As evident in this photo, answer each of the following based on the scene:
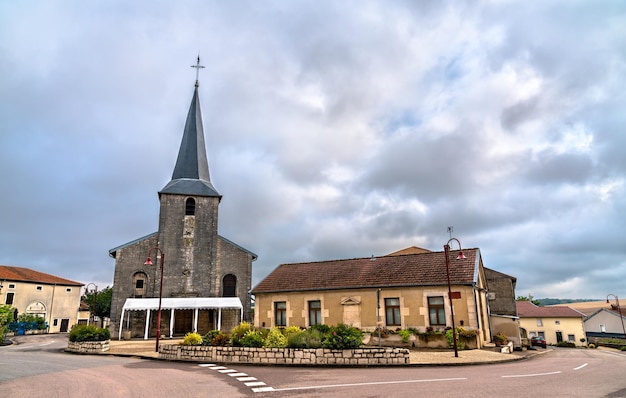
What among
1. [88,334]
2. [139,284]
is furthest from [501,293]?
[139,284]

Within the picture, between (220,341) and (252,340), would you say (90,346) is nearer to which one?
(220,341)

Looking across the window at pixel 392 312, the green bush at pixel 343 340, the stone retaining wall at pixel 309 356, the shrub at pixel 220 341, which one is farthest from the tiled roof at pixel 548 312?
the shrub at pixel 220 341

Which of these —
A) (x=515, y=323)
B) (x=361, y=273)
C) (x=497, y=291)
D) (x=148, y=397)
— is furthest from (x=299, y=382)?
(x=497, y=291)

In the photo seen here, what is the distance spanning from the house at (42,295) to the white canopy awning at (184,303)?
27341mm

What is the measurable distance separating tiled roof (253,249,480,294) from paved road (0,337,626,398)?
7.22 m

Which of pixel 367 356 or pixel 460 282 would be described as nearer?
pixel 367 356

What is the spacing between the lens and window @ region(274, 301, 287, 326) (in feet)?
81.9

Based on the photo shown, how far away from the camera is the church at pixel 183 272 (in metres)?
30.6

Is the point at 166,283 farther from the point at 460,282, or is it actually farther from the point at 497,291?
the point at 497,291

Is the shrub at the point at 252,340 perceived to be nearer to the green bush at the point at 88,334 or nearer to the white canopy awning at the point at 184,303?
the green bush at the point at 88,334

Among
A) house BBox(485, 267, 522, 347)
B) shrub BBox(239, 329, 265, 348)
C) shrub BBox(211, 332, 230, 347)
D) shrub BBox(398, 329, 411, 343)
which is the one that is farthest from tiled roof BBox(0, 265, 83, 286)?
house BBox(485, 267, 522, 347)

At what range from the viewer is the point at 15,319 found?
45.4m

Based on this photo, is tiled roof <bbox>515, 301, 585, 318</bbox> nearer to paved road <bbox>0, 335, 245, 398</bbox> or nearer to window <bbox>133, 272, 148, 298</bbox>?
window <bbox>133, 272, 148, 298</bbox>

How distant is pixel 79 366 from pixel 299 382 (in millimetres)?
9239
